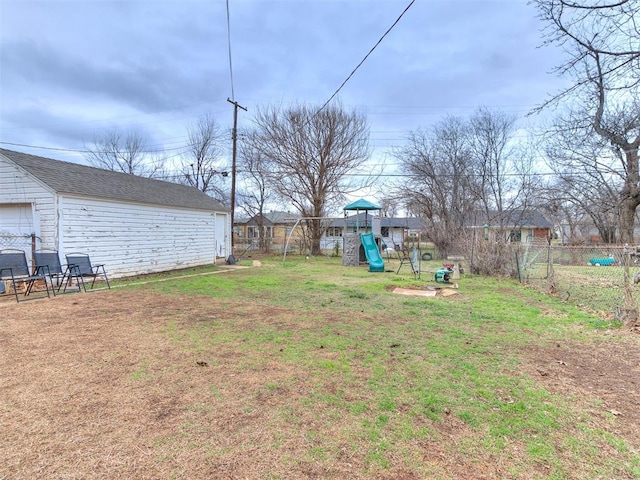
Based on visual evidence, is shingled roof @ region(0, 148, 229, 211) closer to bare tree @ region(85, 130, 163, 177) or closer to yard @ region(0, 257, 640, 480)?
yard @ region(0, 257, 640, 480)

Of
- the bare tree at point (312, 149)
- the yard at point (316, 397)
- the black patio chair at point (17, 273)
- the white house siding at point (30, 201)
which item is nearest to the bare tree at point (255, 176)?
the bare tree at point (312, 149)

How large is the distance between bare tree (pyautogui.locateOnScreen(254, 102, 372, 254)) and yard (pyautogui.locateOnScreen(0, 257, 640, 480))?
15816 millimetres

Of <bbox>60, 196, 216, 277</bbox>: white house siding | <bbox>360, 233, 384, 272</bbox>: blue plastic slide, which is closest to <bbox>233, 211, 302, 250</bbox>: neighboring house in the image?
<bbox>360, 233, 384, 272</bbox>: blue plastic slide

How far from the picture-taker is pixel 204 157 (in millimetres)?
27172

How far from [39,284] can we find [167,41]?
6921 millimetres

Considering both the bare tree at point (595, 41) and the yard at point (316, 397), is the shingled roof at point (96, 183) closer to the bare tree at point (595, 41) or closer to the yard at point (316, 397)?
the yard at point (316, 397)

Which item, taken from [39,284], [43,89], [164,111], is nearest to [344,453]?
[39,284]

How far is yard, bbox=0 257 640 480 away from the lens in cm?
190

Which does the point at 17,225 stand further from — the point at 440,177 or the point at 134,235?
the point at 440,177

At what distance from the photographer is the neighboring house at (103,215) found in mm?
8656

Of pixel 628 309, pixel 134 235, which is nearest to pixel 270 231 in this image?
pixel 134 235

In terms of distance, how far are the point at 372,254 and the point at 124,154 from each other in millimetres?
23609

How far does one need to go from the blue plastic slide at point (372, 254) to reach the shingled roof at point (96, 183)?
6.69 m

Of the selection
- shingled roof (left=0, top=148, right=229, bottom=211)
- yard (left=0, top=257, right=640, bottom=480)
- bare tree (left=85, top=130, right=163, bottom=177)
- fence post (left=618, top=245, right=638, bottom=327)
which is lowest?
yard (left=0, top=257, right=640, bottom=480)
